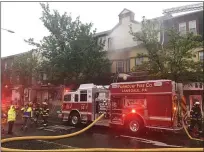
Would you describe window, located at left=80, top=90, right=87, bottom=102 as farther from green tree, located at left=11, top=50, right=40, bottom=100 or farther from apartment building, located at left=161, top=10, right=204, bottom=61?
green tree, located at left=11, top=50, right=40, bottom=100

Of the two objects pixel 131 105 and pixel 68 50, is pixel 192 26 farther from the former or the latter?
pixel 131 105

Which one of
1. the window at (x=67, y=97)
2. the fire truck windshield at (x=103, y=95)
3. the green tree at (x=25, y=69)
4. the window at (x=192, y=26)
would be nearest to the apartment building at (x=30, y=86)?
the green tree at (x=25, y=69)

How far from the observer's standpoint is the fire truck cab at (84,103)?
1495cm

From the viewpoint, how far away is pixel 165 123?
1170cm

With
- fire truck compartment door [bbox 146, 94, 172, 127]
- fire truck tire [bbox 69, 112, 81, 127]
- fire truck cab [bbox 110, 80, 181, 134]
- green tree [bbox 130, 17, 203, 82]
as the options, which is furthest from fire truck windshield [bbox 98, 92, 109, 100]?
green tree [bbox 130, 17, 203, 82]

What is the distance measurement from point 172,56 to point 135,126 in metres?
5.44

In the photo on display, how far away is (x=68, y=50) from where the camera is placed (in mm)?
20328

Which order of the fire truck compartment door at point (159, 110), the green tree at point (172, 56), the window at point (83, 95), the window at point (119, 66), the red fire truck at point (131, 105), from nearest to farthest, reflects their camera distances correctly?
the fire truck compartment door at point (159, 110) → the red fire truck at point (131, 105) → the green tree at point (172, 56) → the window at point (83, 95) → the window at point (119, 66)

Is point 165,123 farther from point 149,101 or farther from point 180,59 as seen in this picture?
point 180,59

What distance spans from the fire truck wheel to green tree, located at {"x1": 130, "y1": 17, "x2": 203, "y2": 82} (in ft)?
13.8

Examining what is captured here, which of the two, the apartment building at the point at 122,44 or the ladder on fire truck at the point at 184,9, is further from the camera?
the apartment building at the point at 122,44

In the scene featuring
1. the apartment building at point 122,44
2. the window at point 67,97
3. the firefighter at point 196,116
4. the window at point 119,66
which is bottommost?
the firefighter at point 196,116

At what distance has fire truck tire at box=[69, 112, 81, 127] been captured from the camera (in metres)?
15.6

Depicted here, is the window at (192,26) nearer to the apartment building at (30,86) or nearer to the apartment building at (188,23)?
the apartment building at (188,23)
